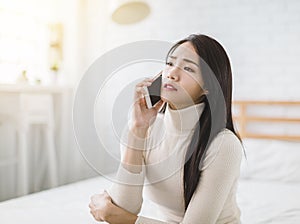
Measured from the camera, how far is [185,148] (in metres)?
0.94

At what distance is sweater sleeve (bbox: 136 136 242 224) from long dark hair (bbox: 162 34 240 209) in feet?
0.07

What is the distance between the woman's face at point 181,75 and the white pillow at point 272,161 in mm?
1412

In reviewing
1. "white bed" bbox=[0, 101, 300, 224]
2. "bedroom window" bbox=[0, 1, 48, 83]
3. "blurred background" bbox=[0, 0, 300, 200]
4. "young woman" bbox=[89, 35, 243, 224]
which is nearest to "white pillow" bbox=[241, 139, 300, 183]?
"white bed" bbox=[0, 101, 300, 224]

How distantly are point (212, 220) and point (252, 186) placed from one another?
130 cm

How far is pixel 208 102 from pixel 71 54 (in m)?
1.59

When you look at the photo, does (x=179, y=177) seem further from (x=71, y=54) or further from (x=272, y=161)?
(x=71, y=54)

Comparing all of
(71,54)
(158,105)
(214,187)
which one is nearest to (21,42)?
(71,54)

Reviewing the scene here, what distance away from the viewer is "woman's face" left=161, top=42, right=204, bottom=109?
0.87 metres

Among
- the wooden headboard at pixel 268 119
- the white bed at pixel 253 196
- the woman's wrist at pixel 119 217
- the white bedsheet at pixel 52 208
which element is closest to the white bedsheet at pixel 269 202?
the white bed at pixel 253 196

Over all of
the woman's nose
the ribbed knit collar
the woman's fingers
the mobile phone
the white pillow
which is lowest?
the white pillow

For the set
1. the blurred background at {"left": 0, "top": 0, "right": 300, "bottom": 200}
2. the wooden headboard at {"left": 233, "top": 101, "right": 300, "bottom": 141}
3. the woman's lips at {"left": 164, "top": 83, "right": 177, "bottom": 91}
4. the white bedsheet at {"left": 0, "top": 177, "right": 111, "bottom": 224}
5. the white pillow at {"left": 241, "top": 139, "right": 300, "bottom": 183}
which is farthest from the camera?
the wooden headboard at {"left": 233, "top": 101, "right": 300, "bottom": 141}

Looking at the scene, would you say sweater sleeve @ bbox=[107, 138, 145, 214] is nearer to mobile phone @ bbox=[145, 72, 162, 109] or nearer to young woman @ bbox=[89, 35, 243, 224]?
young woman @ bbox=[89, 35, 243, 224]

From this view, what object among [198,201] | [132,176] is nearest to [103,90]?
[132,176]

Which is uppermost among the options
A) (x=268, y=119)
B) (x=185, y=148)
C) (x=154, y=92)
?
(x=154, y=92)
